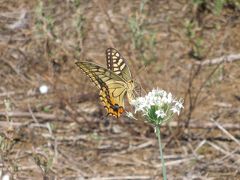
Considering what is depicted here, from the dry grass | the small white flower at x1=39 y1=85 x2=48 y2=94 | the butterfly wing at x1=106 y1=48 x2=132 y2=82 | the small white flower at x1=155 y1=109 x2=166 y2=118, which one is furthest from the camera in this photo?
the small white flower at x1=39 y1=85 x2=48 y2=94

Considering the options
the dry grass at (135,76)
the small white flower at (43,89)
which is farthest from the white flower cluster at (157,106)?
the small white flower at (43,89)

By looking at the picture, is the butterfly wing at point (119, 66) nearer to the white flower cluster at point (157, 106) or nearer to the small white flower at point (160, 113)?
the white flower cluster at point (157, 106)

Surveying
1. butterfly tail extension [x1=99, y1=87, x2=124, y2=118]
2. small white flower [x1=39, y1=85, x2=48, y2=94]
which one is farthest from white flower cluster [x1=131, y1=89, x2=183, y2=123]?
small white flower [x1=39, y1=85, x2=48, y2=94]

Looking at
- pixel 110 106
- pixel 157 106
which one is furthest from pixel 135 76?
pixel 157 106

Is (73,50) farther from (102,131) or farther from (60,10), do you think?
(102,131)

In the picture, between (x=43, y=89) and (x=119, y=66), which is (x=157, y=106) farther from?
(x=43, y=89)

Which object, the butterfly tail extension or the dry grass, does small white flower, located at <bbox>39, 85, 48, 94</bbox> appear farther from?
the butterfly tail extension

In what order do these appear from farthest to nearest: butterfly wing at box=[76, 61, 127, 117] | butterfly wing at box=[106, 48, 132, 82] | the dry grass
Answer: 1. the dry grass
2. butterfly wing at box=[106, 48, 132, 82]
3. butterfly wing at box=[76, 61, 127, 117]

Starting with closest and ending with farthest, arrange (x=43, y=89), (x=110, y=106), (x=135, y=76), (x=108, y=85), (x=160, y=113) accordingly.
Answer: (x=160, y=113)
(x=110, y=106)
(x=108, y=85)
(x=135, y=76)
(x=43, y=89)
